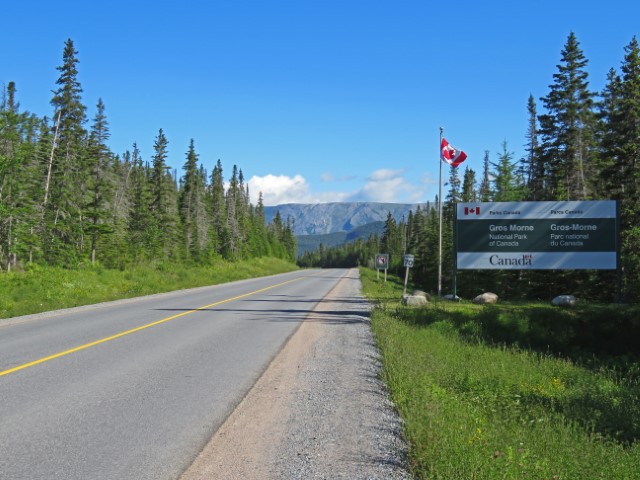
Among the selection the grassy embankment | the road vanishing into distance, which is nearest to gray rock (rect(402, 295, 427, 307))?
the grassy embankment

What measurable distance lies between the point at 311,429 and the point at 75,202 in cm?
3784

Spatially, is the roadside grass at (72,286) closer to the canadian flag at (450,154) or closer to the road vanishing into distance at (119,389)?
the road vanishing into distance at (119,389)

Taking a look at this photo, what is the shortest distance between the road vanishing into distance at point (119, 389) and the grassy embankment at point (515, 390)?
2342 mm

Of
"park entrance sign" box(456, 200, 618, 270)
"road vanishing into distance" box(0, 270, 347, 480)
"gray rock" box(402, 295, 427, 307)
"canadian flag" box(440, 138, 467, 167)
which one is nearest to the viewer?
"road vanishing into distance" box(0, 270, 347, 480)

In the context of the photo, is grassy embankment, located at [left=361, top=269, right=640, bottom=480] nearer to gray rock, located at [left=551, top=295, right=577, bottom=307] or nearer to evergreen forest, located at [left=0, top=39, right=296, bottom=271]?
gray rock, located at [left=551, top=295, right=577, bottom=307]

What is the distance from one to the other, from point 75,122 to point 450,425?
39.0m

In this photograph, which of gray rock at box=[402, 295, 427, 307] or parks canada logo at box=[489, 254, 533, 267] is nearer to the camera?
gray rock at box=[402, 295, 427, 307]

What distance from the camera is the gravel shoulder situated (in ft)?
14.4

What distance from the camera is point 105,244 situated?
49.7 m

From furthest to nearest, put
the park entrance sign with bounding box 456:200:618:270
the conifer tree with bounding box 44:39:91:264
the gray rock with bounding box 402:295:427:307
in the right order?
the conifer tree with bounding box 44:39:91:264, the park entrance sign with bounding box 456:200:618:270, the gray rock with bounding box 402:295:427:307

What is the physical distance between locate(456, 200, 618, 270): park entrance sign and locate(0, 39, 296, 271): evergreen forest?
2157 centimetres

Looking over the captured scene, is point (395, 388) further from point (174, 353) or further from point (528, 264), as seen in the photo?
point (528, 264)

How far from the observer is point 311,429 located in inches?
217

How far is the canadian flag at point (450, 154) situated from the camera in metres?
22.9
